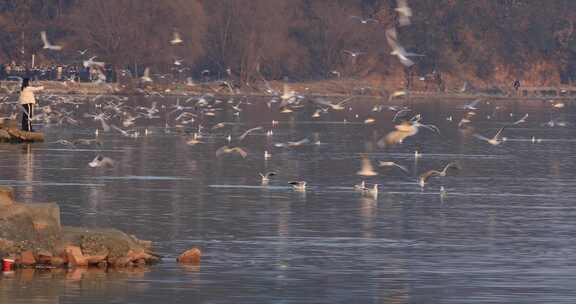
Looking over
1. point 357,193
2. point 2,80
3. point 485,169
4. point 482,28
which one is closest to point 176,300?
point 357,193

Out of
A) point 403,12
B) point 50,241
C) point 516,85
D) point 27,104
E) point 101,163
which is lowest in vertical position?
point 50,241

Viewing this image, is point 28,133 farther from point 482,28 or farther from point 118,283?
point 482,28

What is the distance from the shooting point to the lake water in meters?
24.2

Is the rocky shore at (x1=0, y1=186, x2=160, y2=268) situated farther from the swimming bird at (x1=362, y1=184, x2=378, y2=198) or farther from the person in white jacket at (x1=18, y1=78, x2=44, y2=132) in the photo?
the person in white jacket at (x1=18, y1=78, x2=44, y2=132)

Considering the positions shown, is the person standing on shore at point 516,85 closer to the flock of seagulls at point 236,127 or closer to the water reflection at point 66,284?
the flock of seagulls at point 236,127

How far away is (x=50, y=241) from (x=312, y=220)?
908 cm

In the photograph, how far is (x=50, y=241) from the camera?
995 inches

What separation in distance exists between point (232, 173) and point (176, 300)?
2348 centimetres

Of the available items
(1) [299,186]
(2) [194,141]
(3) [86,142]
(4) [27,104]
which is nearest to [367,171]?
(1) [299,186]

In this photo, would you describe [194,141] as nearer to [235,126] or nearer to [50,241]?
[235,126]

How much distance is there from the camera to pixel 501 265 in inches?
1069

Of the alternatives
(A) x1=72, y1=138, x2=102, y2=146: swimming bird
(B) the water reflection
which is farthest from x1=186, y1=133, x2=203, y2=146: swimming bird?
(B) the water reflection

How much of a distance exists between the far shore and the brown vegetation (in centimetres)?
153

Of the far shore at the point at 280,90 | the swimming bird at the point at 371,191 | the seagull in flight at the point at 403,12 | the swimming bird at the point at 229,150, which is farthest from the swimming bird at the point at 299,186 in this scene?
the far shore at the point at 280,90
